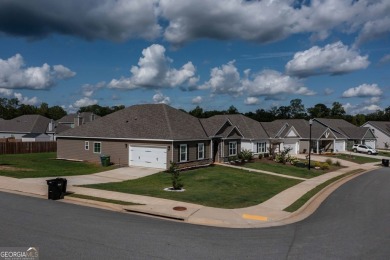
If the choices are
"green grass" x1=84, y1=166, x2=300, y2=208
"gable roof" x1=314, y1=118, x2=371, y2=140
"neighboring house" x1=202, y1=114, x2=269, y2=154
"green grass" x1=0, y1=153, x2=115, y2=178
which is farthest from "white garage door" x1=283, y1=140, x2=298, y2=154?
"green grass" x1=0, y1=153, x2=115, y2=178

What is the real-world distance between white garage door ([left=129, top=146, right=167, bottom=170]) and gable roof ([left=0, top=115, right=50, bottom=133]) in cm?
3995

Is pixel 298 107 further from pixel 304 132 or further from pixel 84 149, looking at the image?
pixel 84 149

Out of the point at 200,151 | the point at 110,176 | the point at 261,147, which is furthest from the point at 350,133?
the point at 110,176

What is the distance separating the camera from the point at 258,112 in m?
130

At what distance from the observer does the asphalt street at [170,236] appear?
9.51 m

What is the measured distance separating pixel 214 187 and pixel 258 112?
362 feet

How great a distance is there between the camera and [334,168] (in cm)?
4078

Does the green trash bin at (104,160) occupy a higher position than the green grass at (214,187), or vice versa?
the green trash bin at (104,160)

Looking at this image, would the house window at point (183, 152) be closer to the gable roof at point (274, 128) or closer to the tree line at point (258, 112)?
the gable roof at point (274, 128)

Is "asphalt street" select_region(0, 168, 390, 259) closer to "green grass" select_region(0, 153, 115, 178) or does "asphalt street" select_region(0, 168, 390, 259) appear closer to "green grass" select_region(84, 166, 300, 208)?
"green grass" select_region(84, 166, 300, 208)

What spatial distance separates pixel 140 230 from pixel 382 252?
7.49m

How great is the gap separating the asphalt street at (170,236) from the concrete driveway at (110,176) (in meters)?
7.07

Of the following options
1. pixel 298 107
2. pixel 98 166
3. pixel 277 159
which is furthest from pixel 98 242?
pixel 298 107

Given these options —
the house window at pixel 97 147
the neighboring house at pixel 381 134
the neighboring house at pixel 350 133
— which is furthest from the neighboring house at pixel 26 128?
the neighboring house at pixel 381 134
